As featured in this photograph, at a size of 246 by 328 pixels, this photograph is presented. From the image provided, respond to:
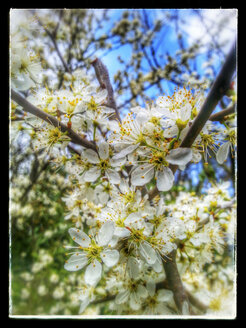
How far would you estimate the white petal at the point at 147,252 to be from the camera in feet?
2.02

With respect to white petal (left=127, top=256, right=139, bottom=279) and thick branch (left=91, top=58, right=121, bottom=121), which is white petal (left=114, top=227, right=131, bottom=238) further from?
thick branch (left=91, top=58, right=121, bottom=121)

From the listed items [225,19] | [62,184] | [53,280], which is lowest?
[53,280]

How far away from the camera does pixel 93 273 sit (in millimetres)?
613

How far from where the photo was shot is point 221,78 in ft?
1.62

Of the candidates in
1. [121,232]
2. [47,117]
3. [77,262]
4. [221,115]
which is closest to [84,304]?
[77,262]

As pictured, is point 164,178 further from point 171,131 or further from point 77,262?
point 77,262

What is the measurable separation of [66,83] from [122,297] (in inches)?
29.2

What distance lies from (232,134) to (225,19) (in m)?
0.36

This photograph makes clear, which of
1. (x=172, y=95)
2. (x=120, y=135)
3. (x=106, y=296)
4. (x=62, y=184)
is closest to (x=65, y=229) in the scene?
(x=62, y=184)

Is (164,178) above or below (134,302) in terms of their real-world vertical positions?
above

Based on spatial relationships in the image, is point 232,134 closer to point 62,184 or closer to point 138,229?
point 138,229

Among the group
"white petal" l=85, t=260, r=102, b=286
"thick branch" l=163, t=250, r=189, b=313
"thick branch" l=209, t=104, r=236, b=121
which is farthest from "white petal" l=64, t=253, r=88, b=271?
"thick branch" l=209, t=104, r=236, b=121

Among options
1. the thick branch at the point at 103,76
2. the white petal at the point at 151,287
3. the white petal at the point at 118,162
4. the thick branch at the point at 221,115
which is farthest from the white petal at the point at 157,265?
the thick branch at the point at 103,76

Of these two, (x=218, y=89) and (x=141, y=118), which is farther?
(x=141, y=118)
